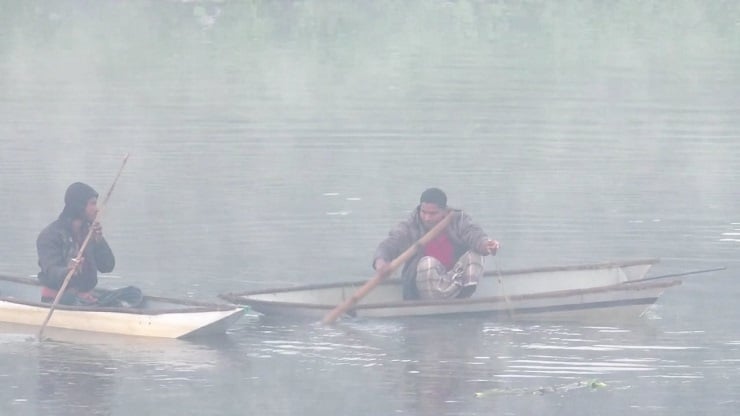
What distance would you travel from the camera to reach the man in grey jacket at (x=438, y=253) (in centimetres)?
1447

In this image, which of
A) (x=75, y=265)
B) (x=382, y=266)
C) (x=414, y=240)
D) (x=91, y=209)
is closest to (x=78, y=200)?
(x=91, y=209)

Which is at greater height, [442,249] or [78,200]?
[78,200]

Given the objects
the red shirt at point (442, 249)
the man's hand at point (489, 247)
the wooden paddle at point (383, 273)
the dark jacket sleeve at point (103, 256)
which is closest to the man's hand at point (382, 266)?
the wooden paddle at point (383, 273)

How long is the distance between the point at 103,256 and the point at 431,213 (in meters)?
2.54

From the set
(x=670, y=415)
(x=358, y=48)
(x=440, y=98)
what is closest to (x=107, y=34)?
(x=358, y=48)

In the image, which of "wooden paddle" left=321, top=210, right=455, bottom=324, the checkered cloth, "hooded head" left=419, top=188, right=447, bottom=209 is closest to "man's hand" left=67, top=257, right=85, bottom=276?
"wooden paddle" left=321, top=210, right=455, bottom=324

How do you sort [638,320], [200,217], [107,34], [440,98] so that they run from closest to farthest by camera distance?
[638,320] < [200,217] < [440,98] < [107,34]

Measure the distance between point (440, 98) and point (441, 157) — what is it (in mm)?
7241

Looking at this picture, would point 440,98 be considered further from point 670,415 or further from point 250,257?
point 670,415

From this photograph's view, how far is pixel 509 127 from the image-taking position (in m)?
27.6

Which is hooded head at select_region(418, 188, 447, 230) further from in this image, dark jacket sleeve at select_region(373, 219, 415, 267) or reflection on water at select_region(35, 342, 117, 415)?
reflection on water at select_region(35, 342, 117, 415)

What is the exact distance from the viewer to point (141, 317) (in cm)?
1370

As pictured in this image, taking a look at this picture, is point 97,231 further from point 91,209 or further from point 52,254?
point 52,254

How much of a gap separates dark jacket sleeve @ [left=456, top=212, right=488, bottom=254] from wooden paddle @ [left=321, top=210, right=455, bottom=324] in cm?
26
